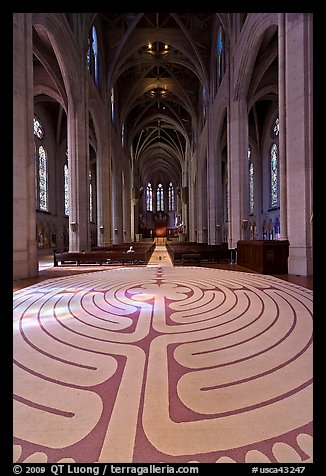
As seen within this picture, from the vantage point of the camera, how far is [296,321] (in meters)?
3.83

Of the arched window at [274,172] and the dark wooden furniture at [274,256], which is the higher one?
the arched window at [274,172]

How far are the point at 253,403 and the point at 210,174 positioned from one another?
1927 cm

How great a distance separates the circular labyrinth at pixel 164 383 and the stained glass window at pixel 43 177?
22067 mm

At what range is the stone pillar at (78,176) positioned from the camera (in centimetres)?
1451

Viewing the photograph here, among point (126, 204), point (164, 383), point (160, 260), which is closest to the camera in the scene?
point (164, 383)

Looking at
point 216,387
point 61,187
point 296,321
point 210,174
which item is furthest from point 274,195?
point 216,387

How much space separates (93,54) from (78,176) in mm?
9885

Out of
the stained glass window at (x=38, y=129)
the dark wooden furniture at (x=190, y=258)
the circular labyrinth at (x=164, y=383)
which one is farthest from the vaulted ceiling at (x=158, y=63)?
the circular labyrinth at (x=164, y=383)

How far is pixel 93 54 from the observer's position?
1841cm

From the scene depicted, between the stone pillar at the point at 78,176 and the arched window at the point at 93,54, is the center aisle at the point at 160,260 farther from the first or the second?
the arched window at the point at 93,54

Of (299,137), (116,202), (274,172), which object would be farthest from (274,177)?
(299,137)

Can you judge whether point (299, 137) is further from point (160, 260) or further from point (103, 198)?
point (103, 198)

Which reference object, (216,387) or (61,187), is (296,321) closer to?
(216,387)

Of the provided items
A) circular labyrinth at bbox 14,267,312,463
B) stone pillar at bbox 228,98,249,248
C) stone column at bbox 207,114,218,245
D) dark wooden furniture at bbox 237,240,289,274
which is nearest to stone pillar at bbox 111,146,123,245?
stone column at bbox 207,114,218,245
